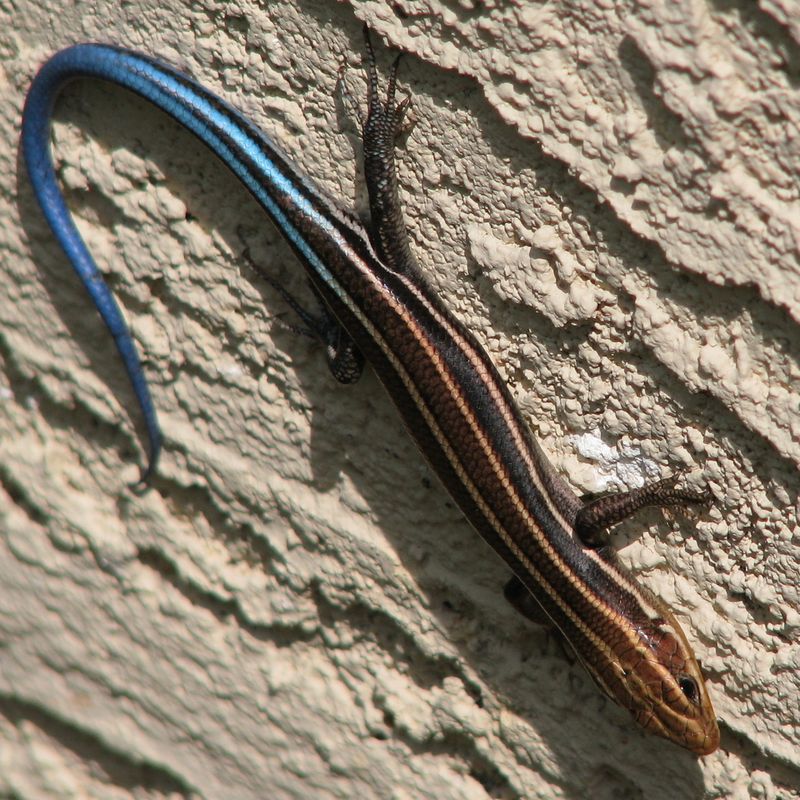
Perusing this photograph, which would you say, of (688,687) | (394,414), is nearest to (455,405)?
(394,414)

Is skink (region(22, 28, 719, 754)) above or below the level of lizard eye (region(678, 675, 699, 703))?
above

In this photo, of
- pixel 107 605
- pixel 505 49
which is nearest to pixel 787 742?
pixel 505 49

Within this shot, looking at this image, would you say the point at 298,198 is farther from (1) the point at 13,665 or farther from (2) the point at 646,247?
(1) the point at 13,665

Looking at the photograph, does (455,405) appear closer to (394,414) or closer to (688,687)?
(394,414)

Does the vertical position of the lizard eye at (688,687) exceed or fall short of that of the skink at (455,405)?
it falls short

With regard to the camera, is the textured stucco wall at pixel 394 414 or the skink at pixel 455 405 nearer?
the textured stucco wall at pixel 394 414

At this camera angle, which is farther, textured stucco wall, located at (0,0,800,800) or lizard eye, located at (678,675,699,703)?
lizard eye, located at (678,675,699,703)
